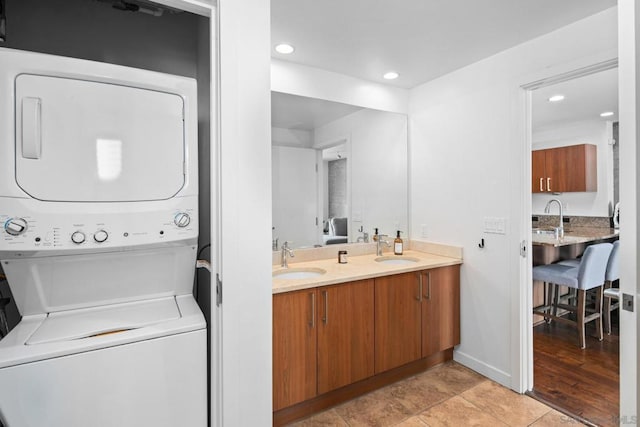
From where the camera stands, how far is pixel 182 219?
1339 millimetres

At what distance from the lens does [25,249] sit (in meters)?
1.09

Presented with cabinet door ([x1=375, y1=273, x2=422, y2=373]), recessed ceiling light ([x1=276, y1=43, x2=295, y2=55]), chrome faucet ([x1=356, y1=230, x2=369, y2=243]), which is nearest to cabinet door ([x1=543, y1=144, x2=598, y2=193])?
chrome faucet ([x1=356, y1=230, x2=369, y2=243])

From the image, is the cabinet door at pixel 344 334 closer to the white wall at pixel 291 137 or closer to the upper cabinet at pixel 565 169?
the white wall at pixel 291 137

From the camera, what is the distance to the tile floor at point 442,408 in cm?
190

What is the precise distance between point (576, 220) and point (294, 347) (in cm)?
523

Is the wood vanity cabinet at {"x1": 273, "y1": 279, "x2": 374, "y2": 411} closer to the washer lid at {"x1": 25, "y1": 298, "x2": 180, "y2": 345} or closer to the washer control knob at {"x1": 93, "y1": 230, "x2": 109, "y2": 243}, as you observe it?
the washer lid at {"x1": 25, "y1": 298, "x2": 180, "y2": 345}

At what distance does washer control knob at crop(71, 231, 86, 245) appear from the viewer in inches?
45.4

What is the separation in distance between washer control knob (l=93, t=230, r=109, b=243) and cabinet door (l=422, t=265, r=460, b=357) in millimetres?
1977

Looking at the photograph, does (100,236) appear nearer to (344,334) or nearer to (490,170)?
(344,334)

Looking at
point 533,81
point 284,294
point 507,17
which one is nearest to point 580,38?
point 533,81

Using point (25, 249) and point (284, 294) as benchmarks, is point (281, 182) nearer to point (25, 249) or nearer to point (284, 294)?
point (284, 294)

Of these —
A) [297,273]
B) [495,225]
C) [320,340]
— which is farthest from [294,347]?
[495,225]

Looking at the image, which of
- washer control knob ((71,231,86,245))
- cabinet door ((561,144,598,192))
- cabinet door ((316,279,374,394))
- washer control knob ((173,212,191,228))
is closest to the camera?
washer control knob ((71,231,86,245))

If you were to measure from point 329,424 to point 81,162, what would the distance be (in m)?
1.84
